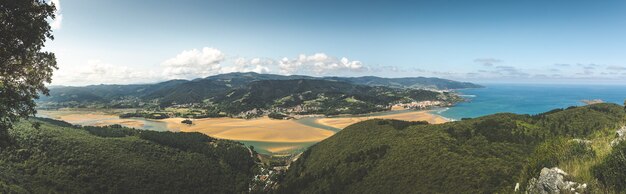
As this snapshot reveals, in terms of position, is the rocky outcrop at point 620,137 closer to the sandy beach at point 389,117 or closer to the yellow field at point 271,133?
the yellow field at point 271,133

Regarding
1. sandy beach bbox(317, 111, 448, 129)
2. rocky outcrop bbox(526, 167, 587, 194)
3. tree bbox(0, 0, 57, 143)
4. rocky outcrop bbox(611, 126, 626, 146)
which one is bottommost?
sandy beach bbox(317, 111, 448, 129)

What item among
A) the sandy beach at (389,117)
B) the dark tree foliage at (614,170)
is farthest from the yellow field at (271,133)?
the dark tree foliage at (614,170)

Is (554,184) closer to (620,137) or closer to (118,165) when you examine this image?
(620,137)

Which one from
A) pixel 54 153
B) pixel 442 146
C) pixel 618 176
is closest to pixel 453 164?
pixel 442 146

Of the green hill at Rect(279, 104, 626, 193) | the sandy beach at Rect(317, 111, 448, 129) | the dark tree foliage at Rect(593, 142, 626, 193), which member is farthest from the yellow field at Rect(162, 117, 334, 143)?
the dark tree foliage at Rect(593, 142, 626, 193)

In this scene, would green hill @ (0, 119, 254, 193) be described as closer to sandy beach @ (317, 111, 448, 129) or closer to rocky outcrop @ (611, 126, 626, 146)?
rocky outcrop @ (611, 126, 626, 146)
